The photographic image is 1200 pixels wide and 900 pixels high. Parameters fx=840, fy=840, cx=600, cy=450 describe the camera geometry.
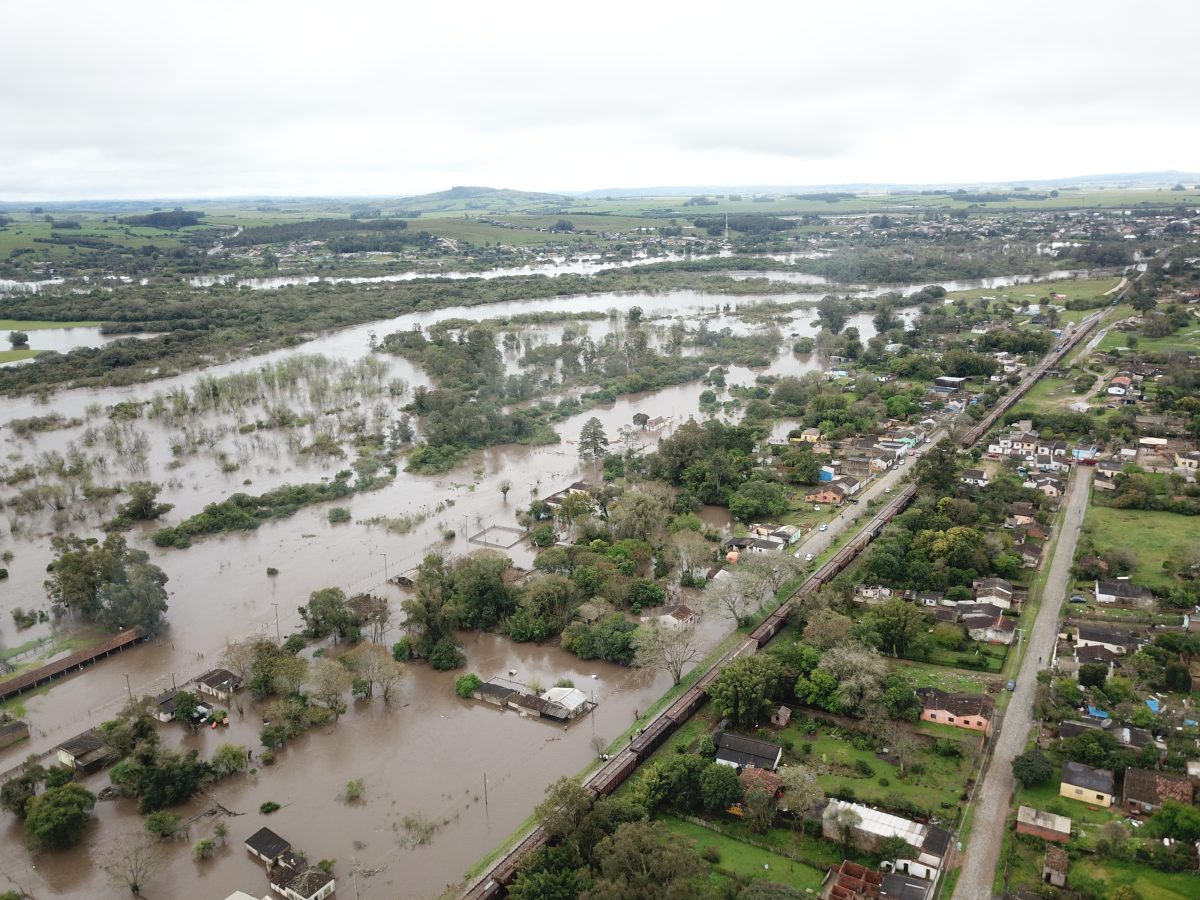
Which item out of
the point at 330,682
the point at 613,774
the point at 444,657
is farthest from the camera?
the point at 444,657

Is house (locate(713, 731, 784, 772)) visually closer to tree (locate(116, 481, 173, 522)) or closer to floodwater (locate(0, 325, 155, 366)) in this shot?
tree (locate(116, 481, 173, 522))

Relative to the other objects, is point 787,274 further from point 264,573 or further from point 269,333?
point 264,573

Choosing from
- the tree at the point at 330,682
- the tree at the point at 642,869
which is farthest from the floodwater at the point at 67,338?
the tree at the point at 642,869

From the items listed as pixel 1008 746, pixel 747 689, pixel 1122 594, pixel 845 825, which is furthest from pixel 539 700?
pixel 1122 594

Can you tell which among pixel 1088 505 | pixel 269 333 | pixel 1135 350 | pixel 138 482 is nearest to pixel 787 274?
pixel 1135 350

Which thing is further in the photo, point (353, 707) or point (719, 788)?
point (353, 707)

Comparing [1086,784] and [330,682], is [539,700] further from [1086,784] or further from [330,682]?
[1086,784]

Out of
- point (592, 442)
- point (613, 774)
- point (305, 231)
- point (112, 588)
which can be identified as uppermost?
point (305, 231)
